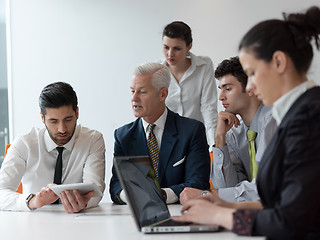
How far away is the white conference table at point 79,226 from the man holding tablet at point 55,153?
1.11 ft

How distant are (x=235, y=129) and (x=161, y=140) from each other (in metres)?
0.47

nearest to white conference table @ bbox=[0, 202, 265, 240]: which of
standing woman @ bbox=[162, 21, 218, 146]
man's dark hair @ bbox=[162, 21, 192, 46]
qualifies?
standing woman @ bbox=[162, 21, 218, 146]

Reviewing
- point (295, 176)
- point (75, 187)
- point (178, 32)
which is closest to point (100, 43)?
point (178, 32)

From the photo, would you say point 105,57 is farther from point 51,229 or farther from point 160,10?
point 51,229

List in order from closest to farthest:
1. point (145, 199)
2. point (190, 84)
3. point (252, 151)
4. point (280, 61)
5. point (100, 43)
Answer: point (280, 61)
point (145, 199)
point (252, 151)
point (190, 84)
point (100, 43)

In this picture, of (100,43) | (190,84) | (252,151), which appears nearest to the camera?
(252,151)

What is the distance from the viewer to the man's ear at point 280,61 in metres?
1.47

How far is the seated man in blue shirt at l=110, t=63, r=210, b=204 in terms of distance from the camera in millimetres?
2689

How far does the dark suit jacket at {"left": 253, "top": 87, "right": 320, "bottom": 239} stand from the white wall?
140 inches

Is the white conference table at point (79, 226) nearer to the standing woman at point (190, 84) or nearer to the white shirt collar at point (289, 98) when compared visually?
the white shirt collar at point (289, 98)

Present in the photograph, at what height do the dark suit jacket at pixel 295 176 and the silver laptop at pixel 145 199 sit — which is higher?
the dark suit jacket at pixel 295 176

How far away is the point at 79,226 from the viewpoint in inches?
75.4

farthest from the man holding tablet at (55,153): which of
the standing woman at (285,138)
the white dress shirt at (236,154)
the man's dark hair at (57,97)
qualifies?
the standing woman at (285,138)

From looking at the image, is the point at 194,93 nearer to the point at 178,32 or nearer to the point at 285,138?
the point at 178,32
